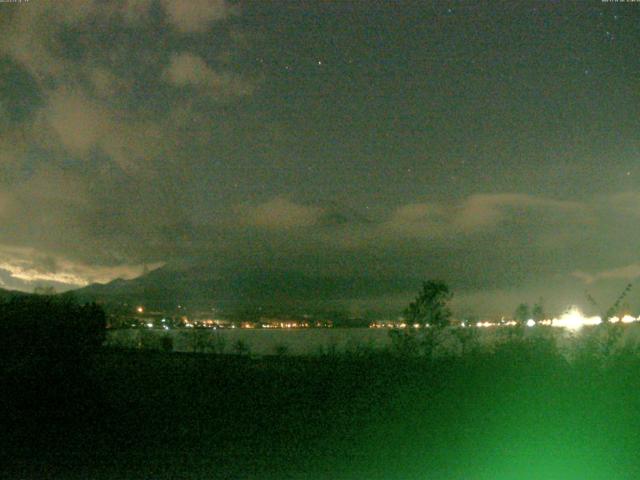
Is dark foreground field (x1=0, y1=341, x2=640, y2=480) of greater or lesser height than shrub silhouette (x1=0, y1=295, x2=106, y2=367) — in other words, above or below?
below

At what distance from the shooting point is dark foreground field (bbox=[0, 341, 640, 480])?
10.8 m

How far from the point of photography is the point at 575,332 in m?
16.7

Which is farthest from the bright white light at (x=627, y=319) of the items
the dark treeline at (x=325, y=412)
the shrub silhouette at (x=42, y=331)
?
the shrub silhouette at (x=42, y=331)

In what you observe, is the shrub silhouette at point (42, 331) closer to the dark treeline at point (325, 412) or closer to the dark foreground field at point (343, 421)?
the dark treeline at point (325, 412)

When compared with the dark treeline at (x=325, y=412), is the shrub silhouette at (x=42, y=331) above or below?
above

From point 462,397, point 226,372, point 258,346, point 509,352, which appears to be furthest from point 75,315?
point 258,346

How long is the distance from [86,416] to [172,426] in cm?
203

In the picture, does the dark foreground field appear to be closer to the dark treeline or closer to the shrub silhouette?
the dark treeline

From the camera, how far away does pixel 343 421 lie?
1380cm

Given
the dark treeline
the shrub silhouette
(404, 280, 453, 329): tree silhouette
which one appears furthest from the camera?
(404, 280, 453, 329): tree silhouette

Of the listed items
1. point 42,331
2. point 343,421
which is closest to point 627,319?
point 343,421

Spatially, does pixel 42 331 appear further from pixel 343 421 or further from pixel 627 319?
pixel 627 319

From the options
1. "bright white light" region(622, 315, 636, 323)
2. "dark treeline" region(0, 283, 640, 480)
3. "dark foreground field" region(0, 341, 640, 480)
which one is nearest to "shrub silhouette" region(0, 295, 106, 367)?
"dark treeline" region(0, 283, 640, 480)

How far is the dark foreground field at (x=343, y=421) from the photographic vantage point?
10844 millimetres
